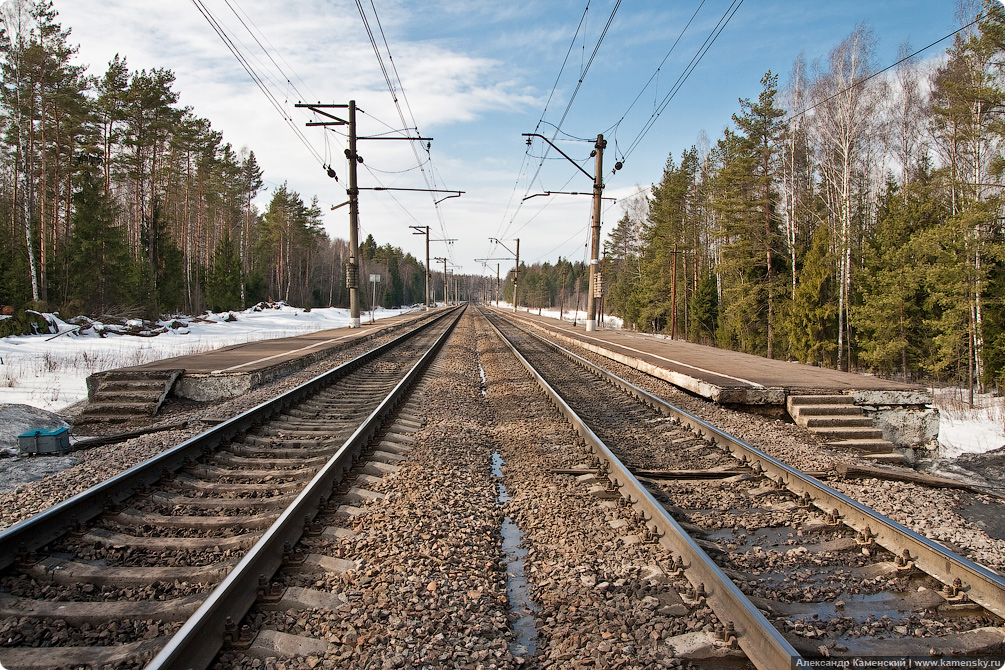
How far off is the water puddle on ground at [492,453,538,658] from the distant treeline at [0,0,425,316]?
24976mm

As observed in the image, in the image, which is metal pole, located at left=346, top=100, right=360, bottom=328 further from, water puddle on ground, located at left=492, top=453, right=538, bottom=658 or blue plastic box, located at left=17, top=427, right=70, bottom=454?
water puddle on ground, located at left=492, top=453, right=538, bottom=658

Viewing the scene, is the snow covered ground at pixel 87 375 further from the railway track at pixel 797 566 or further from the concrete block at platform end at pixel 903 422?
the railway track at pixel 797 566

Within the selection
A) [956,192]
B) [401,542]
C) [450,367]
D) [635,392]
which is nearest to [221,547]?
[401,542]

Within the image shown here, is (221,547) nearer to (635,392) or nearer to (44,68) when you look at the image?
(635,392)

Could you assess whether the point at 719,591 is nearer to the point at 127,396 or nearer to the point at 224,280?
the point at 127,396

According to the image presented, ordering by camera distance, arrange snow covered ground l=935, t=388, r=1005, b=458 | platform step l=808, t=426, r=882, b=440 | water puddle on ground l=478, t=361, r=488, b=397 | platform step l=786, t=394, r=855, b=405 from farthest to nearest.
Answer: snow covered ground l=935, t=388, r=1005, b=458 → water puddle on ground l=478, t=361, r=488, b=397 → platform step l=786, t=394, r=855, b=405 → platform step l=808, t=426, r=882, b=440

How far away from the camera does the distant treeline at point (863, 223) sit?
Answer: 16844mm

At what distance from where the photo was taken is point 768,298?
27516 millimetres

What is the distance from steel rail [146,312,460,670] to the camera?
2389 millimetres

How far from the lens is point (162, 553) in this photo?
3.66 meters

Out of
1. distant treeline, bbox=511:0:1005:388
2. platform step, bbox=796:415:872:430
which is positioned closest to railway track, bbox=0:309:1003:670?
platform step, bbox=796:415:872:430

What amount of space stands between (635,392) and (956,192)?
61.6ft

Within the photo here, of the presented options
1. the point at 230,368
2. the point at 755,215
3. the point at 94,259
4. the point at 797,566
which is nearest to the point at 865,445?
the point at 797,566

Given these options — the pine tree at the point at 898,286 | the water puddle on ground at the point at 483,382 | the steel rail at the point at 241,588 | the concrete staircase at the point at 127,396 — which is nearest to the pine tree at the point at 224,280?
the water puddle on ground at the point at 483,382
